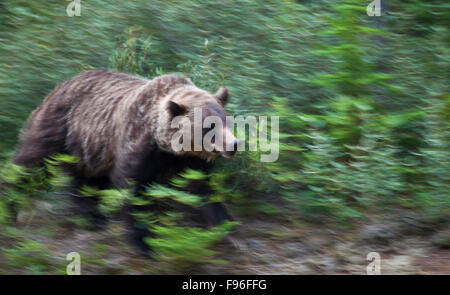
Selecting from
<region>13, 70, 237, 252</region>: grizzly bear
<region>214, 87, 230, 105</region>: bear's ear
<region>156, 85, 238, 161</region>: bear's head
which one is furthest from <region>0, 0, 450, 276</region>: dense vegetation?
<region>214, 87, 230, 105</region>: bear's ear

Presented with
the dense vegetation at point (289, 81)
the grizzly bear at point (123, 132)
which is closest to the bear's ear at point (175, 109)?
the grizzly bear at point (123, 132)

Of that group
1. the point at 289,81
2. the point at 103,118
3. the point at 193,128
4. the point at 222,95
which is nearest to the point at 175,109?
the point at 193,128

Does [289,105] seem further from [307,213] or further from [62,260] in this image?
[62,260]

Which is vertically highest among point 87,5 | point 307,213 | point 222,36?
point 87,5

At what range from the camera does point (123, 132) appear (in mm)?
6070

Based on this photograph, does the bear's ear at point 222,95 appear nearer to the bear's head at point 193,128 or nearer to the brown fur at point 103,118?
the brown fur at point 103,118

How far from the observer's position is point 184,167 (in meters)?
5.97

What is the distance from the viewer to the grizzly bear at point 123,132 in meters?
5.81

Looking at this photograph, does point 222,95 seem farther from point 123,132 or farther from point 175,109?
point 123,132

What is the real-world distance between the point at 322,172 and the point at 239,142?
0.92m

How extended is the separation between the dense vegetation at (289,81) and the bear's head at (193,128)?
1.24 ft

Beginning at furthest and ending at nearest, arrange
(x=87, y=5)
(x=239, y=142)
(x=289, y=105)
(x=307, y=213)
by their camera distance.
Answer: (x=87, y=5) < (x=289, y=105) < (x=307, y=213) < (x=239, y=142)

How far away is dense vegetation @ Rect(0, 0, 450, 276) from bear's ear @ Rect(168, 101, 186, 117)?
65 centimetres

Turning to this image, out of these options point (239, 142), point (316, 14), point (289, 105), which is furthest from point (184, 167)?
point (316, 14)
